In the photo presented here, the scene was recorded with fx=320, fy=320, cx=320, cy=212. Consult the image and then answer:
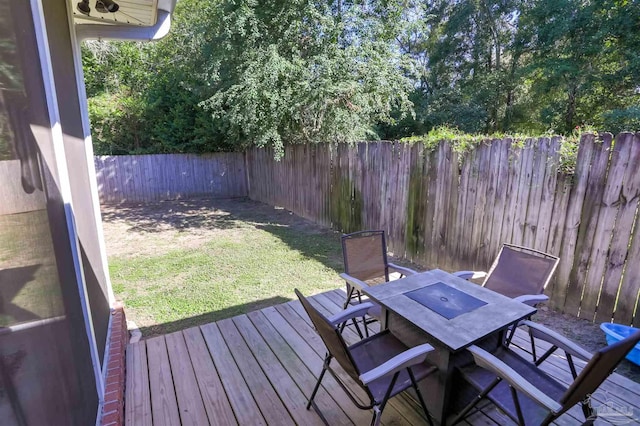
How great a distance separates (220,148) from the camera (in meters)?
11.2

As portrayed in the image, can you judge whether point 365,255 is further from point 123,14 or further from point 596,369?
point 123,14

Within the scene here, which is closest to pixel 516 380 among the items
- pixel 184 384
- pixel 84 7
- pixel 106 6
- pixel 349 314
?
pixel 349 314

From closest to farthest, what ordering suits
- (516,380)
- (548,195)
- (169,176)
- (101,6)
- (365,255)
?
1. (516,380)
2. (101,6)
3. (365,255)
4. (548,195)
5. (169,176)

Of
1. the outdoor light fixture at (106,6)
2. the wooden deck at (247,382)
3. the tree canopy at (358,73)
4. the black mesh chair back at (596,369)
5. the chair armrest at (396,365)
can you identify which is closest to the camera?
the black mesh chair back at (596,369)

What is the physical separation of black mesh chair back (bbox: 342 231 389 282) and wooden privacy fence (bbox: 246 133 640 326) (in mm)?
1512

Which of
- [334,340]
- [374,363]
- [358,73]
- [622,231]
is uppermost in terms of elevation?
[358,73]

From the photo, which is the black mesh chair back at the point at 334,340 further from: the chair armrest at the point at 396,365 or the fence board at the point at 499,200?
the fence board at the point at 499,200

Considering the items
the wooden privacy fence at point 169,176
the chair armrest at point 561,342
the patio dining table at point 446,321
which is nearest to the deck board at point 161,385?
the patio dining table at point 446,321

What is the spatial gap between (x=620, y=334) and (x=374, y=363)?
Result: 207 centimetres

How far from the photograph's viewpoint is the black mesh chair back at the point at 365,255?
9.72 feet

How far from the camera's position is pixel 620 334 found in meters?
2.49

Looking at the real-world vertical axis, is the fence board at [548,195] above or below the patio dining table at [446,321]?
above

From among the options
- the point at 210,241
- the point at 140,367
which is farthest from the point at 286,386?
the point at 210,241

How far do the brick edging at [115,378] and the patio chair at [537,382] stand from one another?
1.92 metres
